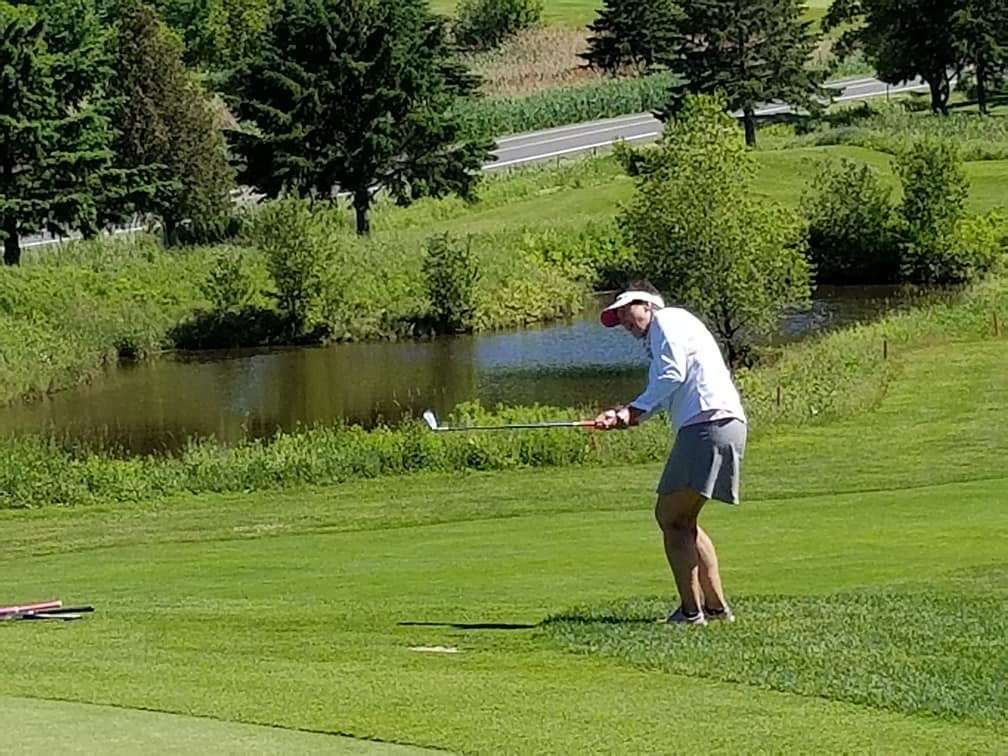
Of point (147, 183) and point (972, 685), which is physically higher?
point (147, 183)

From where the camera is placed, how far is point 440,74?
54.9 metres

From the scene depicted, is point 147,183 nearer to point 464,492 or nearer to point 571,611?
point 464,492

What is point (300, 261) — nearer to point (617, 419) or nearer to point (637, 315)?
point (617, 419)

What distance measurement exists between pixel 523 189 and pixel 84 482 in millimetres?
38268

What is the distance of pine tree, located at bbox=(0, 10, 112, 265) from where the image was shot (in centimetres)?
4481

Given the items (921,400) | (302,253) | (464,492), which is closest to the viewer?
(464,492)

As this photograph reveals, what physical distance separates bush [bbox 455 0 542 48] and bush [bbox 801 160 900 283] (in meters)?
62.0

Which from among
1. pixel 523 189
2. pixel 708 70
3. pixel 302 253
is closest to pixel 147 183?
pixel 302 253

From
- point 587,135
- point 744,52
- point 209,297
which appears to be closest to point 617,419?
point 209,297

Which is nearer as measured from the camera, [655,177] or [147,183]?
[655,177]

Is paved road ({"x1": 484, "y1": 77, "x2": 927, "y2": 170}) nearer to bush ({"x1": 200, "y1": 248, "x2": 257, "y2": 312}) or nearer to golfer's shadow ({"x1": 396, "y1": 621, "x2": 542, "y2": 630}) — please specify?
bush ({"x1": 200, "y1": 248, "x2": 257, "y2": 312})

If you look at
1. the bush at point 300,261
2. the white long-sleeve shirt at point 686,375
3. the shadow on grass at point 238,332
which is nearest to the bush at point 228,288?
the shadow on grass at point 238,332

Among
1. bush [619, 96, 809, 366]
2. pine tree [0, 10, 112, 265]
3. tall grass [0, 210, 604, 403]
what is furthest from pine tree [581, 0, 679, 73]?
bush [619, 96, 809, 366]

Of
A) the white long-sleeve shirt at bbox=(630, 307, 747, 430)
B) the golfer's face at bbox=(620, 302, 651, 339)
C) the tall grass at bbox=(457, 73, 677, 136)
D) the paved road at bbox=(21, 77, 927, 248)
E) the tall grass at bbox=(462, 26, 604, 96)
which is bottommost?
the white long-sleeve shirt at bbox=(630, 307, 747, 430)
